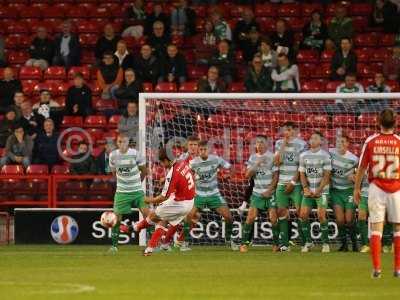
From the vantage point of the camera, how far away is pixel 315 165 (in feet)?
59.9

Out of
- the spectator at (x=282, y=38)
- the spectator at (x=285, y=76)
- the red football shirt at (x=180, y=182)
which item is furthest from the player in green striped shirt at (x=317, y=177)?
the spectator at (x=282, y=38)

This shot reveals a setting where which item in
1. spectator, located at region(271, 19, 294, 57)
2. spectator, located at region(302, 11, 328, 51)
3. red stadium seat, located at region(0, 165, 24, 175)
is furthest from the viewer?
spectator, located at region(302, 11, 328, 51)

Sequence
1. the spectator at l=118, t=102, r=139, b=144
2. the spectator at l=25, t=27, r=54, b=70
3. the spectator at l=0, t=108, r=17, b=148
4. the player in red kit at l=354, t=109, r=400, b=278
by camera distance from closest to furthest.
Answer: the player in red kit at l=354, t=109, r=400, b=278
the spectator at l=118, t=102, r=139, b=144
the spectator at l=0, t=108, r=17, b=148
the spectator at l=25, t=27, r=54, b=70

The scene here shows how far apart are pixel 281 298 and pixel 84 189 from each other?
35.2 feet

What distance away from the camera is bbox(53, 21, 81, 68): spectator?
24.6 metres

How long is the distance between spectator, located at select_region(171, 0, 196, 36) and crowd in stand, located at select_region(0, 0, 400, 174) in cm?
2

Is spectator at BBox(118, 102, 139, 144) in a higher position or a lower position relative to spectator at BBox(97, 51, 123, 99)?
lower

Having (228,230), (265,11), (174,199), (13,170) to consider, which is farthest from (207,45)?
(174,199)

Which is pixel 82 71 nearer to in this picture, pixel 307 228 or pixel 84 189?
Answer: pixel 84 189

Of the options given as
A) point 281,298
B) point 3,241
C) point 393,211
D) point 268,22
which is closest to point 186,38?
point 268,22

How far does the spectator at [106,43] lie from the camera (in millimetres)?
24422

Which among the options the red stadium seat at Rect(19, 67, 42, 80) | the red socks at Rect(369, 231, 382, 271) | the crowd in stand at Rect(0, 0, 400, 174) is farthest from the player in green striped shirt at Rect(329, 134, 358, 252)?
the red stadium seat at Rect(19, 67, 42, 80)

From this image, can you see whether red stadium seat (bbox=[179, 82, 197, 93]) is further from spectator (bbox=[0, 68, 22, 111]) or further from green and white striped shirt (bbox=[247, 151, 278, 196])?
green and white striped shirt (bbox=[247, 151, 278, 196])

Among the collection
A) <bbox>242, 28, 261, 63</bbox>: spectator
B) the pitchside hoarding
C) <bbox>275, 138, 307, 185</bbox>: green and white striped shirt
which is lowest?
the pitchside hoarding
